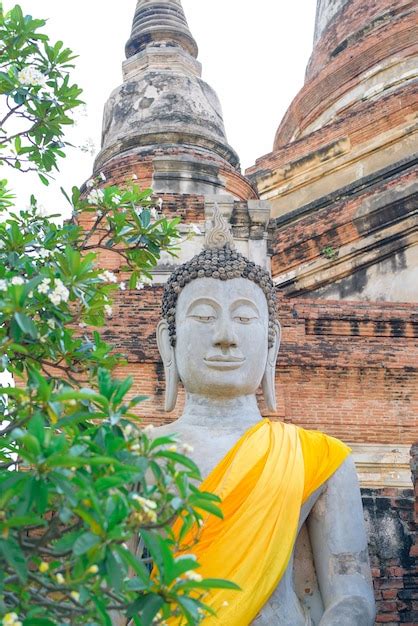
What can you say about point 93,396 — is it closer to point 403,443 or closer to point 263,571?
point 263,571

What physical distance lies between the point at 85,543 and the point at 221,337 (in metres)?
2.15

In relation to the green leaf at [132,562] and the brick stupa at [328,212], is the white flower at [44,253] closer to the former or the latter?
the green leaf at [132,562]

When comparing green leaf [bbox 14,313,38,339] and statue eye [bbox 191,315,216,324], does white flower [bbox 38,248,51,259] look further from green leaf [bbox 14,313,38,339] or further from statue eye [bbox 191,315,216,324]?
green leaf [bbox 14,313,38,339]

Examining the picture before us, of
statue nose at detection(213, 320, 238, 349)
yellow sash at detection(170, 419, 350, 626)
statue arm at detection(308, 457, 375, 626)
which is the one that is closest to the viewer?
yellow sash at detection(170, 419, 350, 626)

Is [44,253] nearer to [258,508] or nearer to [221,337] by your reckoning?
[221,337]

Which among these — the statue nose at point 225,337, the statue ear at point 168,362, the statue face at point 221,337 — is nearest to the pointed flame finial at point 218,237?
the statue face at point 221,337

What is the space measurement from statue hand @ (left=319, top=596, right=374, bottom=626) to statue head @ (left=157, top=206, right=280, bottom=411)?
3.65 feet

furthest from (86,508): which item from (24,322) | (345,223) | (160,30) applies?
(160,30)

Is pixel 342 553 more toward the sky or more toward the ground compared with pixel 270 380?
more toward the ground

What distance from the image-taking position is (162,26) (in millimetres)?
12312

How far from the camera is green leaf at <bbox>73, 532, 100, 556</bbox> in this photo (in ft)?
10.9

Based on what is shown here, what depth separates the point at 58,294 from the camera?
14.7 feet

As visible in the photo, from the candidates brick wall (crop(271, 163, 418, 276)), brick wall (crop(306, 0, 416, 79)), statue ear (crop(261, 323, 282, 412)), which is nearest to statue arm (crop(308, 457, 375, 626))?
statue ear (crop(261, 323, 282, 412))

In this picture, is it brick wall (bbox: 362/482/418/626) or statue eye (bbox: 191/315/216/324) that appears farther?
brick wall (bbox: 362/482/418/626)
